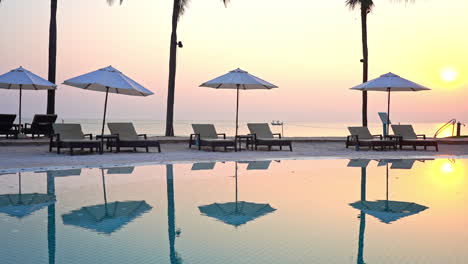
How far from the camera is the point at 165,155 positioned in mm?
12219

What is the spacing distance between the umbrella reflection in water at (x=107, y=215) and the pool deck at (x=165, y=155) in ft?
11.4

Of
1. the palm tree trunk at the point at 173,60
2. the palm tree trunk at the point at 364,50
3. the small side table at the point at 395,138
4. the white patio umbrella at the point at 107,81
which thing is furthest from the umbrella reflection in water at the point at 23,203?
the palm tree trunk at the point at 364,50

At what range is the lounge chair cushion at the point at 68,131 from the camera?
38.9 feet

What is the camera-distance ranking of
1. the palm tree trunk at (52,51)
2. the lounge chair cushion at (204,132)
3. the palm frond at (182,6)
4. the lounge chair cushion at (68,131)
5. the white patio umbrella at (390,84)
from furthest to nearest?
the palm frond at (182,6) < the palm tree trunk at (52,51) < the white patio umbrella at (390,84) < the lounge chair cushion at (204,132) < the lounge chair cushion at (68,131)

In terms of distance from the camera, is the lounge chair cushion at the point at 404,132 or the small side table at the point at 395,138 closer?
the small side table at the point at 395,138

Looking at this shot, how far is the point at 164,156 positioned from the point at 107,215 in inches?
237

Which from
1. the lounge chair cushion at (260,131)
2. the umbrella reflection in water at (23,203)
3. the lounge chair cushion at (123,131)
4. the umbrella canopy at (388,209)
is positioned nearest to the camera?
the umbrella reflection in water at (23,203)

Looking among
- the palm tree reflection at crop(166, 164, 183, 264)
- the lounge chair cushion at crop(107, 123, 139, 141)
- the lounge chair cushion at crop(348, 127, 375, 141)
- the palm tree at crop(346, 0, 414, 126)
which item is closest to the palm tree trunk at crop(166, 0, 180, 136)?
the lounge chair cushion at crop(107, 123, 139, 141)

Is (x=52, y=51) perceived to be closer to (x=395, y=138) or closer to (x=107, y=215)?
(x=395, y=138)

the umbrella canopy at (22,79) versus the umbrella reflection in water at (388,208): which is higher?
the umbrella canopy at (22,79)

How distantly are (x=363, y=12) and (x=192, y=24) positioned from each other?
872 cm

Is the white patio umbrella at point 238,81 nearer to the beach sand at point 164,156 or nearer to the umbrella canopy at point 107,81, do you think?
the beach sand at point 164,156

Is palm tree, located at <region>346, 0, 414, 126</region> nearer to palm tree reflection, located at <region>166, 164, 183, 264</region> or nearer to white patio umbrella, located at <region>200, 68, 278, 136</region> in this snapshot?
white patio umbrella, located at <region>200, 68, 278, 136</region>

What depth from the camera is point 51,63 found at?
1700 centimetres
